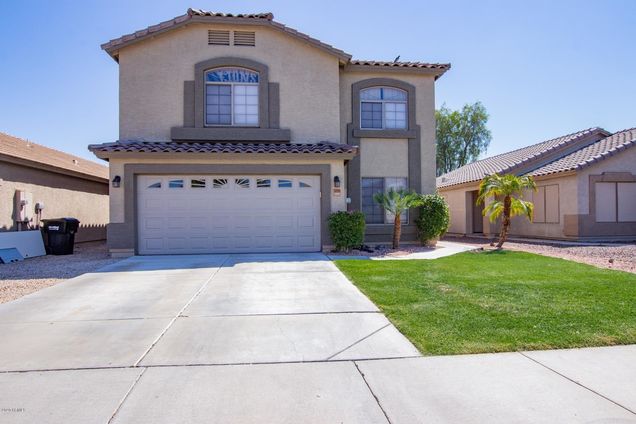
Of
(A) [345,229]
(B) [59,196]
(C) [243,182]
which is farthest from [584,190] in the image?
(B) [59,196]

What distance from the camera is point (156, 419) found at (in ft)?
10.2

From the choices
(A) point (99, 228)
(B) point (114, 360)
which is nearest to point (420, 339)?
(B) point (114, 360)

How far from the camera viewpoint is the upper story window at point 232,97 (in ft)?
45.8

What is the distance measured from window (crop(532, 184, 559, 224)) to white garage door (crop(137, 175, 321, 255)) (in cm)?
1153

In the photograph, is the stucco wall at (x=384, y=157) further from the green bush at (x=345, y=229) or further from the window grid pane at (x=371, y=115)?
the green bush at (x=345, y=229)

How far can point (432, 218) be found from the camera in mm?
14461

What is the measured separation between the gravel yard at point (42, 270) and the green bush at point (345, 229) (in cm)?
635

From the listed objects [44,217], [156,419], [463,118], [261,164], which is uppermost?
[463,118]

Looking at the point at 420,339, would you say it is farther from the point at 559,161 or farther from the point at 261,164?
the point at 559,161

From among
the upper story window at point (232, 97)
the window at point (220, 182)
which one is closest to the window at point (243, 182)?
the window at point (220, 182)

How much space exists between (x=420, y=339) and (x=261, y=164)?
8.98 metres

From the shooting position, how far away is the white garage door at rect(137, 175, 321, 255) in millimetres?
12492

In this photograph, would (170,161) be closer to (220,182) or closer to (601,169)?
(220,182)

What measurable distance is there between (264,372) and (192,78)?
12.1 meters
